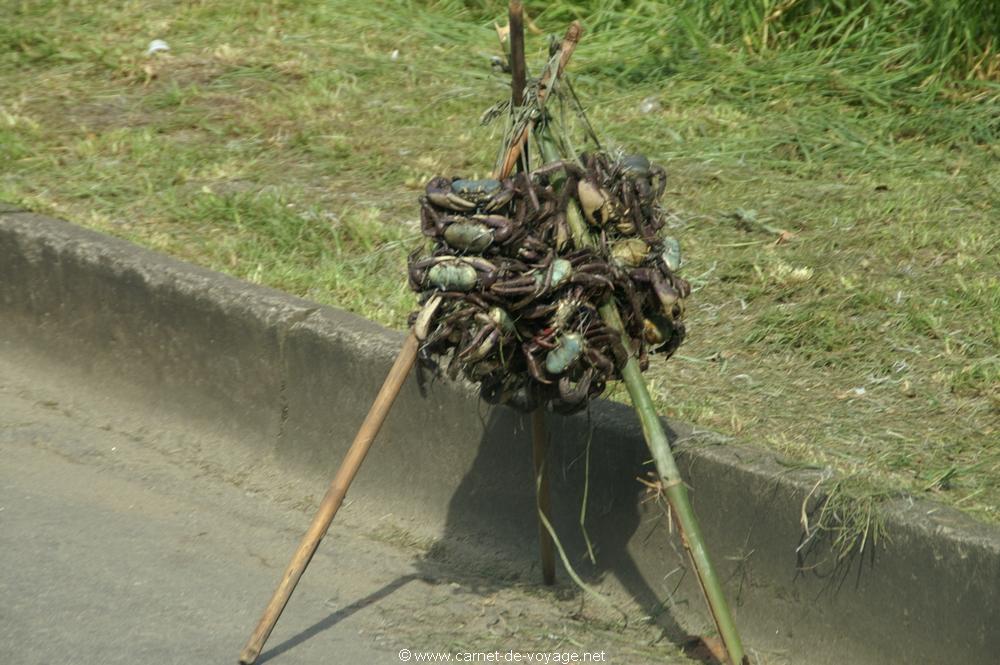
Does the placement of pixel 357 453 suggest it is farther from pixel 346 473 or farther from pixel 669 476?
pixel 669 476

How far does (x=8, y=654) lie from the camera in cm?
302

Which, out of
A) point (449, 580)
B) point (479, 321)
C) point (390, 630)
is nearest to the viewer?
point (479, 321)

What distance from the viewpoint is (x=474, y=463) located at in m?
3.69

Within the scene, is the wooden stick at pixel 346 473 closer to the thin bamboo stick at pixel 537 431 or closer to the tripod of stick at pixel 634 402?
the tripod of stick at pixel 634 402

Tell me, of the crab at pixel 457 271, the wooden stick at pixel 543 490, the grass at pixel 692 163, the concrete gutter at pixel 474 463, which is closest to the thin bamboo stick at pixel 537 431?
the wooden stick at pixel 543 490

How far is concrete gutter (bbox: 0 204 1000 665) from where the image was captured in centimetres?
293

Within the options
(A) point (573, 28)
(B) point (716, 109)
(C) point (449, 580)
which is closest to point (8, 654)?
(C) point (449, 580)

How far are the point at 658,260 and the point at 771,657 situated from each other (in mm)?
924

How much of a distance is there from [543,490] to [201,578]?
0.90m

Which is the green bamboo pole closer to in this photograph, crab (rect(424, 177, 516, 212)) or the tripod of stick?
the tripod of stick

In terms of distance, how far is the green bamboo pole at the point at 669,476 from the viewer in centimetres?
282

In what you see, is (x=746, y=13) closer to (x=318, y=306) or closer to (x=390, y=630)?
(x=318, y=306)

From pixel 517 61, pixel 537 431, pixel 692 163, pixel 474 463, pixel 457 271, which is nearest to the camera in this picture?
pixel 457 271

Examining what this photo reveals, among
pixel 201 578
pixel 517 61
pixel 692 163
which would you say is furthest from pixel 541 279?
pixel 692 163
